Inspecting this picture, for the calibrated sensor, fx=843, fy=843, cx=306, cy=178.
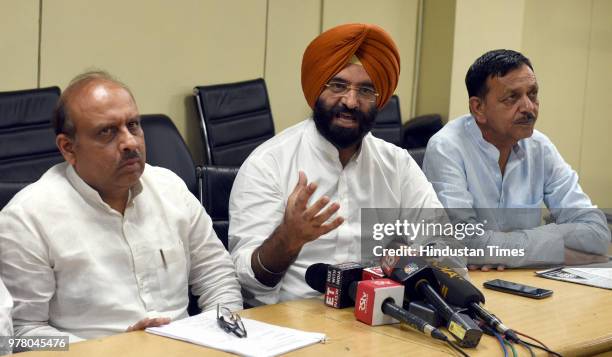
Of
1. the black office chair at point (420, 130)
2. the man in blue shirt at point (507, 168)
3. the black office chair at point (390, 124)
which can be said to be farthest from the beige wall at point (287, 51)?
the man in blue shirt at point (507, 168)

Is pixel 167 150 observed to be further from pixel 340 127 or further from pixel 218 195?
pixel 340 127

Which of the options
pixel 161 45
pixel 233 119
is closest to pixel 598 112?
pixel 233 119

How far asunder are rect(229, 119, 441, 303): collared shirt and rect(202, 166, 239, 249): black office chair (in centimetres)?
8

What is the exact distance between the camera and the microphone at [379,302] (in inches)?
85.9

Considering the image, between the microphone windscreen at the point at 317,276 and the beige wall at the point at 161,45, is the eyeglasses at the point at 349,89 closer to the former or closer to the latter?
the microphone windscreen at the point at 317,276

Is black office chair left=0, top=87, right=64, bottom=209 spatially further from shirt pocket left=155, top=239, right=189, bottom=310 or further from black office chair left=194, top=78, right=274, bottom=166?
black office chair left=194, top=78, right=274, bottom=166

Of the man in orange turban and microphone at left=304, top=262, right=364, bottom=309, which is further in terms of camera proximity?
the man in orange turban

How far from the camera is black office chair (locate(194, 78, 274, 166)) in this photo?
14.4 feet

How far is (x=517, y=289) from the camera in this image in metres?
2.64

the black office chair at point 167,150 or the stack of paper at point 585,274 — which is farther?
the black office chair at point 167,150

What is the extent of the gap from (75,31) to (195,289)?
1769 millimetres

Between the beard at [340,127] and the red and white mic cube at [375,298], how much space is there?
0.81m

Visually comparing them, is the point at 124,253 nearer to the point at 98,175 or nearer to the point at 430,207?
the point at 98,175

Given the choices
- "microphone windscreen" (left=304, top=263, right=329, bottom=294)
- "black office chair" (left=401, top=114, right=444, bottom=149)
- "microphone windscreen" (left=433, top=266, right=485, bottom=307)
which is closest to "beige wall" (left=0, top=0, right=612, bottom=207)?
"black office chair" (left=401, top=114, right=444, bottom=149)
